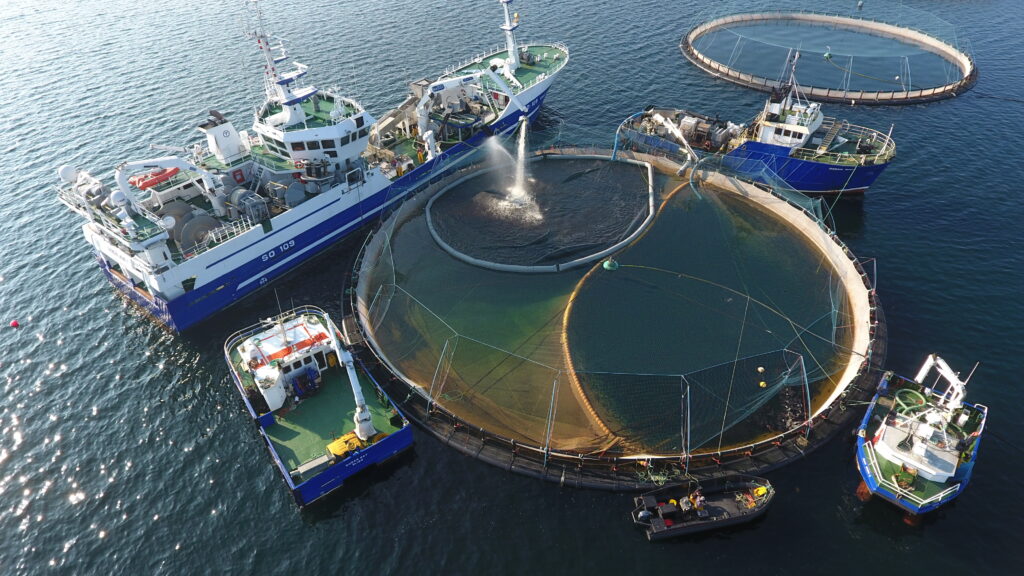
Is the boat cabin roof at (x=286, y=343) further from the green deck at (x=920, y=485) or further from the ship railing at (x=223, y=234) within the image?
the green deck at (x=920, y=485)

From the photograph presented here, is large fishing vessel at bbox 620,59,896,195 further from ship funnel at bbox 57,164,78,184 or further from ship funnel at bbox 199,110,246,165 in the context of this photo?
ship funnel at bbox 57,164,78,184

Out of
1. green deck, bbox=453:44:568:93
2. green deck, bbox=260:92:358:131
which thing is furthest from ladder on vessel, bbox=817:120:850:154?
green deck, bbox=260:92:358:131

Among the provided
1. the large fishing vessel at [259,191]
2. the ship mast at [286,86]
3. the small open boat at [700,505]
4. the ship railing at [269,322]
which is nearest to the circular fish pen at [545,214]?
the large fishing vessel at [259,191]

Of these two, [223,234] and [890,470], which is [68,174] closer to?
[223,234]

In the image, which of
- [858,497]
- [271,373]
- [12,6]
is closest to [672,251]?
[858,497]

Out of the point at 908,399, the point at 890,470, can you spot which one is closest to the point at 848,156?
the point at 908,399

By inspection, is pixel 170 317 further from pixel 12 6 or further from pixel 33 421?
pixel 12 6
